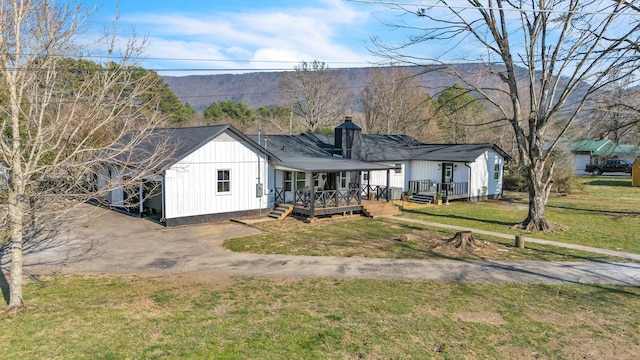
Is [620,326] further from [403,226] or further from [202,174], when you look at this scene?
[202,174]

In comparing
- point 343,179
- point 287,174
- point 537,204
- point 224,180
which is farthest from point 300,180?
point 537,204

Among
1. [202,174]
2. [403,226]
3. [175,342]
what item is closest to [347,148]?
[403,226]

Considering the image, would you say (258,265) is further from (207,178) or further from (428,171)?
(428,171)

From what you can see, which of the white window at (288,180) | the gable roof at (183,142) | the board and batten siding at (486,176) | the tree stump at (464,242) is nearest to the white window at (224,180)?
the gable roof at (183,142)

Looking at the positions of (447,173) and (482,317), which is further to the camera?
(447,173)

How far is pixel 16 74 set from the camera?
28.6 ft

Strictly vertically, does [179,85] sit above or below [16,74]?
above

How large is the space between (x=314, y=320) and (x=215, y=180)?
13.1m

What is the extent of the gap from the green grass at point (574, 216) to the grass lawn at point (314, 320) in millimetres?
7490

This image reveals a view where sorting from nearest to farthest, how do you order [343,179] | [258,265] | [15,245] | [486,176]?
1. [15,245]
2. [258,265]
3. [343,179]
4. [486,176]

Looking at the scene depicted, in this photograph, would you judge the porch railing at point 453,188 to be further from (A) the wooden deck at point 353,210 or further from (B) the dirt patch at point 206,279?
(B) the dirt patch at point 206,279

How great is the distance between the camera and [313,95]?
168ft

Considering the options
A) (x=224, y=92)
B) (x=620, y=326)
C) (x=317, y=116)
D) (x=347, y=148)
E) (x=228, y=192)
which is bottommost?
(x=620, y=326)

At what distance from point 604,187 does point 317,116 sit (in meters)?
30.4
